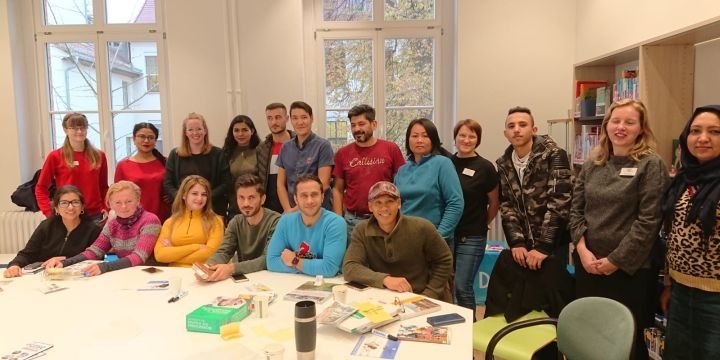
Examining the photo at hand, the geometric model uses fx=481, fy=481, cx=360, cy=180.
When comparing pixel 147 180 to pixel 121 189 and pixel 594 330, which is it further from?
pixel 594 330

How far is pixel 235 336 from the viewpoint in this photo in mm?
1787

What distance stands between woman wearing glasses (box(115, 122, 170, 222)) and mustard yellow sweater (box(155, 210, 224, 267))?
0.64 meters

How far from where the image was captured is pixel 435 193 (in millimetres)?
2959

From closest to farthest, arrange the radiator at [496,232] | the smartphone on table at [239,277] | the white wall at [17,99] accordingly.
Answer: the smartphone on table at [239,277], the radiator at [496,232], the white wall at [17,99]

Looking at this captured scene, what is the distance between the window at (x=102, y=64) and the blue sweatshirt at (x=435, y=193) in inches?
130

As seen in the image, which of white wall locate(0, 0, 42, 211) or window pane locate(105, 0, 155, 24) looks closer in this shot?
white wall locate(0, 0, 42, 211)

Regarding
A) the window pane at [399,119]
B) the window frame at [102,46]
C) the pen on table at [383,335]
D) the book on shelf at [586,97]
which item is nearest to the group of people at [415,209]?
the pen on table at [383,335]

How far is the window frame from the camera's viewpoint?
5059mm

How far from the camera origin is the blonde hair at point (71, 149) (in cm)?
368

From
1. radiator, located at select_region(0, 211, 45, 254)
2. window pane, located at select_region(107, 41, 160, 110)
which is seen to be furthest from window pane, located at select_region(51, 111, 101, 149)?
radiator, located at select_region(0, 211, 45, 254)

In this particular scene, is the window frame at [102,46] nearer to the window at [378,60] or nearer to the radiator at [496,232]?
the window at [378,60]

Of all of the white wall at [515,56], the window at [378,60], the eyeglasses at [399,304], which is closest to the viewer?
the eyeglasses at [399,304]

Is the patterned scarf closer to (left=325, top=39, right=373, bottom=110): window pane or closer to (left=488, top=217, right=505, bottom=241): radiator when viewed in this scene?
(left=488, top=217, right=505, bottom=241): radiator

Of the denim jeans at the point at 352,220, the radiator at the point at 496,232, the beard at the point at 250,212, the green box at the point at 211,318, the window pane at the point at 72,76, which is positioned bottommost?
the radiator at the point at 496,232
